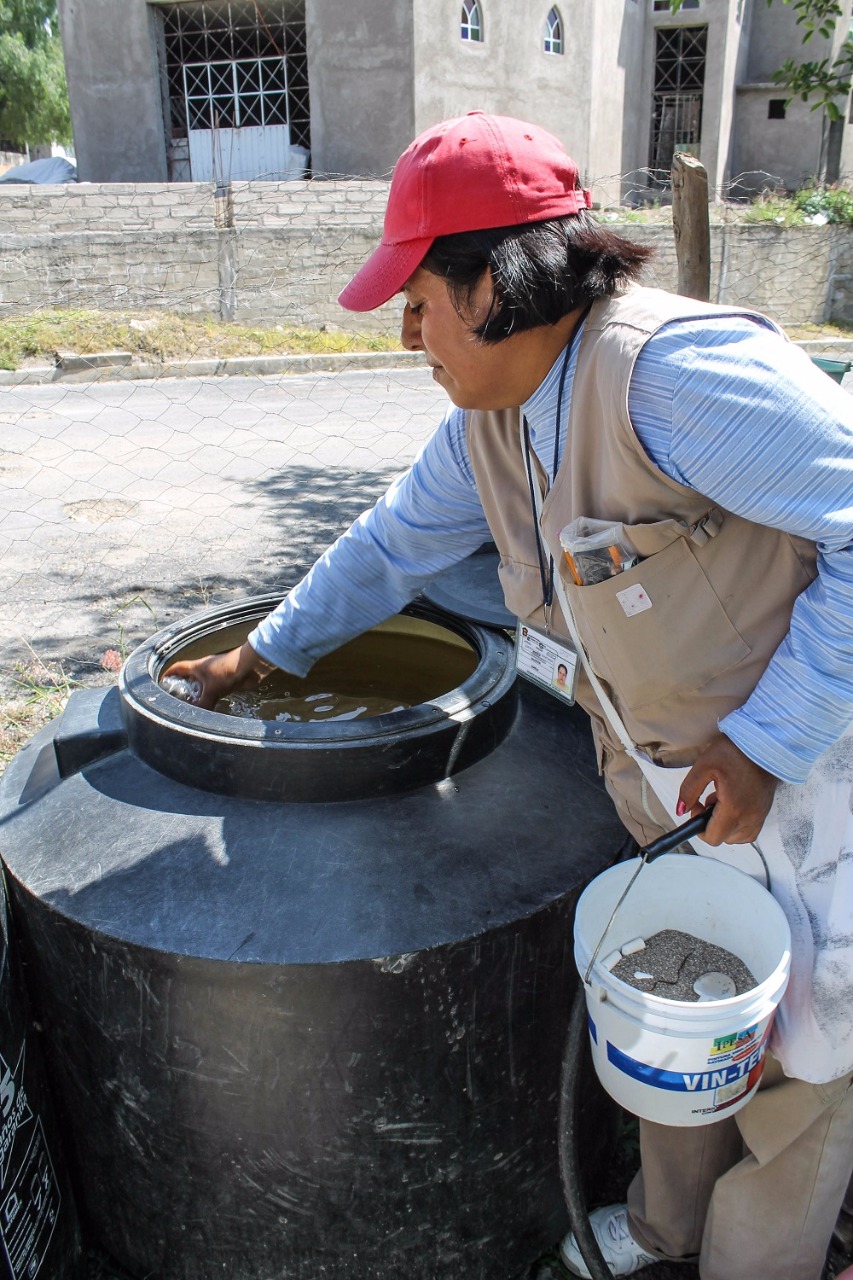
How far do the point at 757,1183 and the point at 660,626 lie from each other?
93 centimetres

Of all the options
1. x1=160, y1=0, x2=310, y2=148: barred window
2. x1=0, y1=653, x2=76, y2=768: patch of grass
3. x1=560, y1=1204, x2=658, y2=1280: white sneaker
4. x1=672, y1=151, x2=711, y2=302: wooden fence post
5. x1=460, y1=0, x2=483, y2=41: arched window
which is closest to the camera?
x1=560, y1=1204, x2=658, y2=1280: white sneaker

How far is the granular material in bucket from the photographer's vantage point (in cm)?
147

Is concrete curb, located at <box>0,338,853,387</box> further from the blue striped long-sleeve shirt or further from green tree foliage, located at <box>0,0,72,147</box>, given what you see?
green tree foliage, located at <box>0,0,72,147</box>

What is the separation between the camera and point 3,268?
11922mm

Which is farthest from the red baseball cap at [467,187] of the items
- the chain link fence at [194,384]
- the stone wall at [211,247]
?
the stone wall at [211,247]

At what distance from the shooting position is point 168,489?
6.70 m

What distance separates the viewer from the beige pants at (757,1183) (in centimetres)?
154

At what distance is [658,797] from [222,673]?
3.21ft

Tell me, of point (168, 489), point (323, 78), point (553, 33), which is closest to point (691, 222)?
point (168, 489)

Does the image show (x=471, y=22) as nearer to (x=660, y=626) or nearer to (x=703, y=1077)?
(x=660, y=626)

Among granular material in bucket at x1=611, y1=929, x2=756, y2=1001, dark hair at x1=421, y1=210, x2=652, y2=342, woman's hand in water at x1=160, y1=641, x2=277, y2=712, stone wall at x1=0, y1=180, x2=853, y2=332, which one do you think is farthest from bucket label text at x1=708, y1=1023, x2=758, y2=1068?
stone wall at x1=0, y1=180, x2=853, y2=332

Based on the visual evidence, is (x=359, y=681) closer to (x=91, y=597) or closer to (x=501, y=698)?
(x=501, y=698)

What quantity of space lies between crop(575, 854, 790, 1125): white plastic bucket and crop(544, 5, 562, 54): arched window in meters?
19.4

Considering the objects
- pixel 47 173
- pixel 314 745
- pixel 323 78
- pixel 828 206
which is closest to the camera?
pixel 314 745
